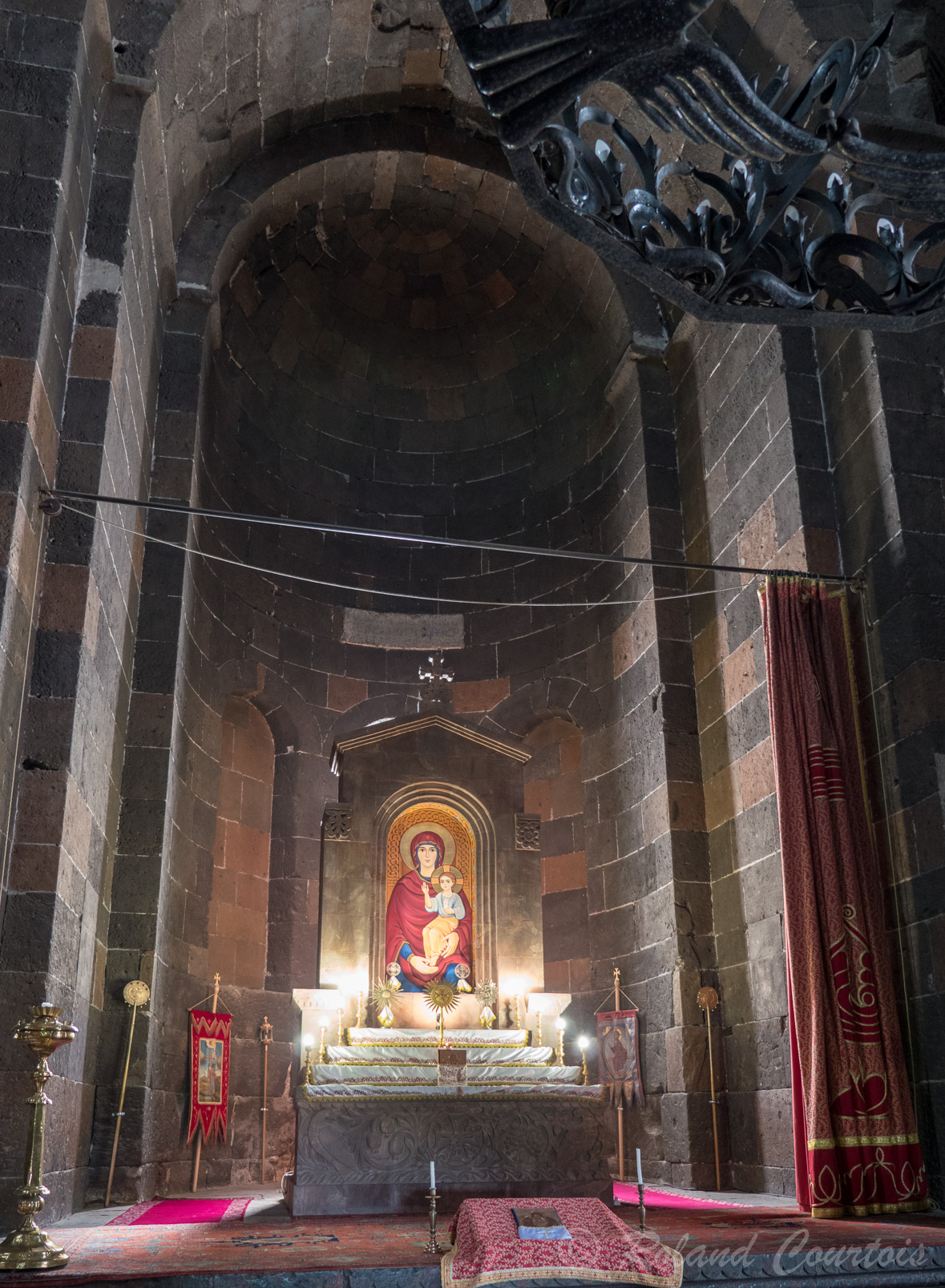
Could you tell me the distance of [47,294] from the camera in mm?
6602

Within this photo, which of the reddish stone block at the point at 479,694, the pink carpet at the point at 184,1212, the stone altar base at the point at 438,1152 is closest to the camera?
the pink carpet at the point at 184,1212

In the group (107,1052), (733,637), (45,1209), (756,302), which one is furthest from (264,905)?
(756,302)

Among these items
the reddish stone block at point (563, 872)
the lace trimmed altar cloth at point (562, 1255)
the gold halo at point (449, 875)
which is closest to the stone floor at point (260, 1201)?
the lace trimmed altar cloth at point (562, 1255)

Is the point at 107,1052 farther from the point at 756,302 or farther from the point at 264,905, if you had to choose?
the point at 756,302

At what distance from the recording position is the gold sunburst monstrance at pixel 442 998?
8.86 meters

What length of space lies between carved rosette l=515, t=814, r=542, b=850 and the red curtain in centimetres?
272

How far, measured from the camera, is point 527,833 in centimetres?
955

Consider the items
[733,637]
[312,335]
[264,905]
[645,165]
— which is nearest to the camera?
[645,165]

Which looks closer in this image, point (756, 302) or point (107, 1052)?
point (756, 302)

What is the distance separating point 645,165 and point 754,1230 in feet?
16.5

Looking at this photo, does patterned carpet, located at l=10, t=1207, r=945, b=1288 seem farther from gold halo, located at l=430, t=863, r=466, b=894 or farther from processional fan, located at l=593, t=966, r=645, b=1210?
gold halo, located at l=430, t=863, r=466, b=894

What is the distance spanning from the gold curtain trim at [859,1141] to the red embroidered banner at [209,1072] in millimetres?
4791

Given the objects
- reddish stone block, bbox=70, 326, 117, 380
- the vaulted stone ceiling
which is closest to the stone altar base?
reddish stone block, bbox=70, 326, 117, 380

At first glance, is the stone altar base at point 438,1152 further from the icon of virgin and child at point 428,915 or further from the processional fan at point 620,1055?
the icon of virgin and child at point 428,915
